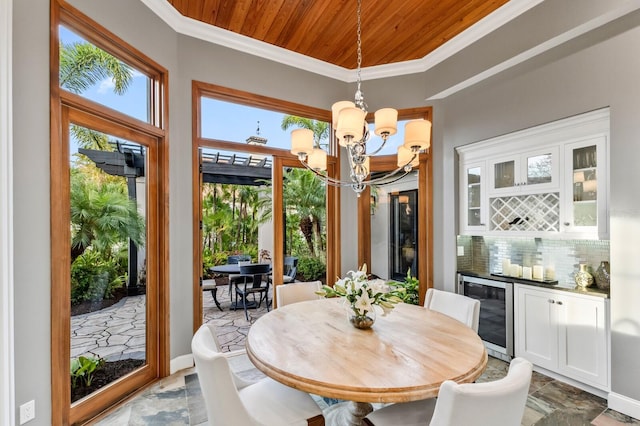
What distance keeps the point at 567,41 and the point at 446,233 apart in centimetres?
A: 217

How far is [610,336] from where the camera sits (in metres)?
2.46

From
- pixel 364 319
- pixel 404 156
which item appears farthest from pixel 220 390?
pixel 404 156

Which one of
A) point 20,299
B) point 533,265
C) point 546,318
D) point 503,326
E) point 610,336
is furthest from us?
point 533,265

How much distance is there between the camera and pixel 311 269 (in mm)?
4137

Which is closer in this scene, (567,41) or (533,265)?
(567,41)

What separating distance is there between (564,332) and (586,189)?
1.30 metres

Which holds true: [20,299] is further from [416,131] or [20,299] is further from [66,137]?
[416,131]

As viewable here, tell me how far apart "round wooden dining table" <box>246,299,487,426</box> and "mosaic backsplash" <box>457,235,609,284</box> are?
6.26ft

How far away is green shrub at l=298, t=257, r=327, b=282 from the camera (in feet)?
13.3

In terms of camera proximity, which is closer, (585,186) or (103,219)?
(103,219)

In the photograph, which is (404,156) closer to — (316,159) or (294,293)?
(316,159)

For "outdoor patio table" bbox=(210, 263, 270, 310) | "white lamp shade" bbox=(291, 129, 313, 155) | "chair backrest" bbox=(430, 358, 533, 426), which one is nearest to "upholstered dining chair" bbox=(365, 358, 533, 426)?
"chair backrest" bbox=(430, 358, 533, 426)

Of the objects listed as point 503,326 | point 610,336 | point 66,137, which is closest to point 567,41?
point 610,336

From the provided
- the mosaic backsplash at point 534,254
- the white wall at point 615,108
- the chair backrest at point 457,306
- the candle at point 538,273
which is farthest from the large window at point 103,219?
the candle at point 538,273
